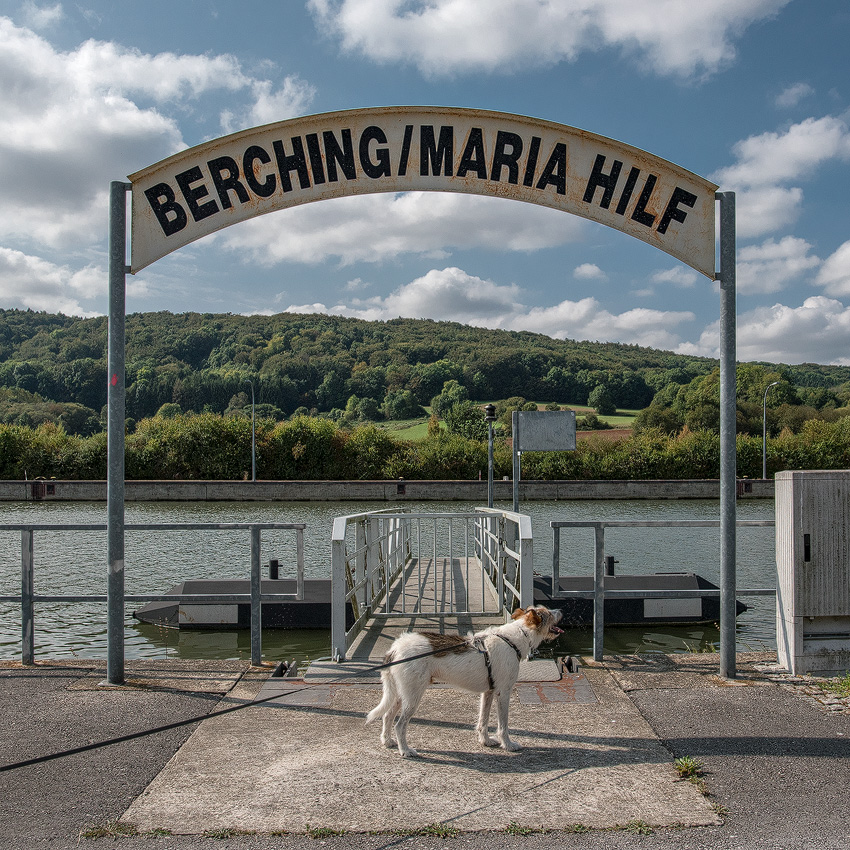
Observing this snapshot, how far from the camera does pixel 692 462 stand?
68750 mm

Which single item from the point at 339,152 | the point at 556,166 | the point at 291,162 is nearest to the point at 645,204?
the point at 556,166

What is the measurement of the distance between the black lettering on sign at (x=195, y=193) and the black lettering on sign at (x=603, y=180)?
3049 millimetres

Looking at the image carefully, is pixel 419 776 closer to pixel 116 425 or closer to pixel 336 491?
pixel 116 425

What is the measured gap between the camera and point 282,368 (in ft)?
405

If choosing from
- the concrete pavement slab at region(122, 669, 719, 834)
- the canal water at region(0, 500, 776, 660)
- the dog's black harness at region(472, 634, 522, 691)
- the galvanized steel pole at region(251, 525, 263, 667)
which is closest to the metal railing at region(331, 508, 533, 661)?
the galvanized steel pole at region(251, 525, 263, 667)

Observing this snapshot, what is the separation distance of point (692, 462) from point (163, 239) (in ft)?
224

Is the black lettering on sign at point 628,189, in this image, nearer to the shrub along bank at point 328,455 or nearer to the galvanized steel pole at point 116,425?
the galvanized steel pole at point 116,425

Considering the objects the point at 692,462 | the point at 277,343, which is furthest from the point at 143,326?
the point at 692,462

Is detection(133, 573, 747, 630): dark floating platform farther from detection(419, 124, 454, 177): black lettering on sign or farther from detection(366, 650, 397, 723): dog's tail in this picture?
detection(366, 650, 397, 723): dog's tail

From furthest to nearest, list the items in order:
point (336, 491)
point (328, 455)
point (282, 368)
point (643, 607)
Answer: point (282, 368) < point (328, 455) < point (336, 491) < point (643, 607)

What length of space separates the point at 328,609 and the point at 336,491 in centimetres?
4480

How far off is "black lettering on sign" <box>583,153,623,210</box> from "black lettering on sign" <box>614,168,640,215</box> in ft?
0.27

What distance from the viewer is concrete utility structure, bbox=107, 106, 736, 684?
5.91 metres

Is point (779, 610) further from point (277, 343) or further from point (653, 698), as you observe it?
point (277, 343)
